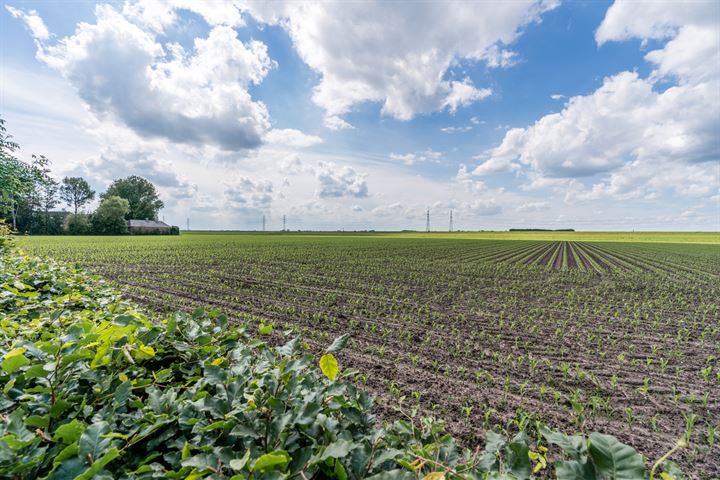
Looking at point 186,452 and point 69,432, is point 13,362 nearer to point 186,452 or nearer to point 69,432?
point 69,432

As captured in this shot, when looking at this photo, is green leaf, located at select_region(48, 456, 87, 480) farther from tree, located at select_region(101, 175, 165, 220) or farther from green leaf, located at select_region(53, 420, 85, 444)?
tree, located at select_region(101, 175, 165, 220)

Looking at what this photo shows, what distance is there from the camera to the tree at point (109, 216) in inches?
3233

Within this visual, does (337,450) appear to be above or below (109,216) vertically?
below

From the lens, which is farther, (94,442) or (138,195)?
(138,195)

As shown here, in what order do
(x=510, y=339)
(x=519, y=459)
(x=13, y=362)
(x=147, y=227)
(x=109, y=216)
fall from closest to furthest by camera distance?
(x=519, y=459), (x=13, y=362), (x=510, y=339), (x=109, y=216), (x=147, y=227)

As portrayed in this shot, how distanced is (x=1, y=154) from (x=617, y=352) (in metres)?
22.6

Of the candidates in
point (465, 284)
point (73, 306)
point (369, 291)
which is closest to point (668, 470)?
point (73, 306)

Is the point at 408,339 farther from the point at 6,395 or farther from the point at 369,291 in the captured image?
the point at 6,395

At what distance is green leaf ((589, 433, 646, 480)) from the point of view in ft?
3.01

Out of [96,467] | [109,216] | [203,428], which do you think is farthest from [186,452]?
[109,216]

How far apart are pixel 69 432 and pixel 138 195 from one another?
125 m

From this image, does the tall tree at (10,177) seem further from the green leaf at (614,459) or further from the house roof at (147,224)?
the house roof at (147,224)

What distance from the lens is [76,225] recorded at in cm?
7988

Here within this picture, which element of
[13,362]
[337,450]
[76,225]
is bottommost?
[337,450]
